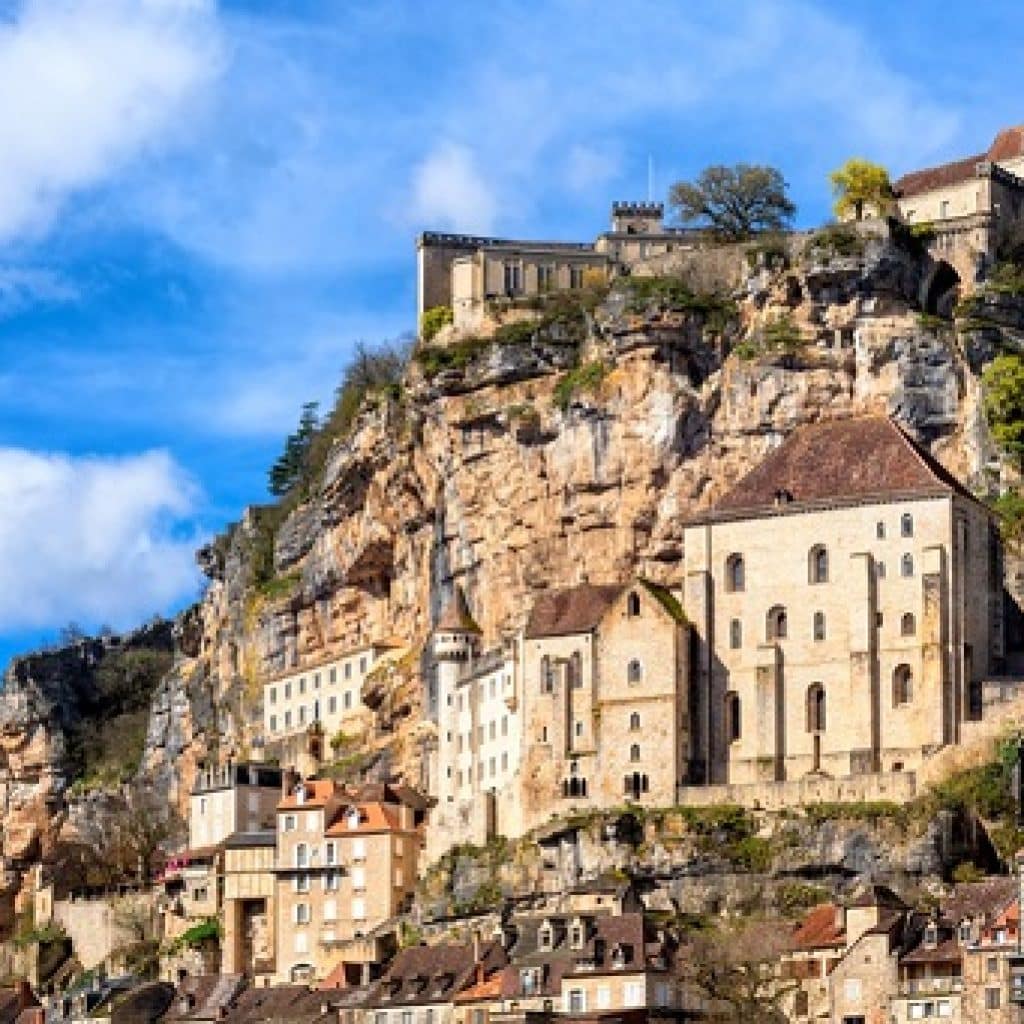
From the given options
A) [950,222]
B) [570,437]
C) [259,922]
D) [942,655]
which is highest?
[950,222]

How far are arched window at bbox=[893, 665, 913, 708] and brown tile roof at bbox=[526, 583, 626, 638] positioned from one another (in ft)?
35.6

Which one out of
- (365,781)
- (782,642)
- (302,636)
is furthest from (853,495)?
(302,636)

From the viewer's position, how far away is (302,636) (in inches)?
5640

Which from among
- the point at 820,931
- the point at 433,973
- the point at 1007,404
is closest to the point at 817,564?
the point at 1007,404

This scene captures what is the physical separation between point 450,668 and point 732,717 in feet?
47.6

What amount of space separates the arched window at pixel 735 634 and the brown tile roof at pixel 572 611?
14.8ft

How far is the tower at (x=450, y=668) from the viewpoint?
4877 inches

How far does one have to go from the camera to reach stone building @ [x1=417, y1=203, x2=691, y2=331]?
13662cm

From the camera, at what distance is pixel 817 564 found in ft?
380

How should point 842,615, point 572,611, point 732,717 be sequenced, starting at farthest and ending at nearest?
point 572,611 < point 732,717 < point 842,615

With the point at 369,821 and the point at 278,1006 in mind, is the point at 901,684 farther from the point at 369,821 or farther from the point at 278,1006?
the point at 278,1006

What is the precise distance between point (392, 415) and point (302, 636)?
11630mm

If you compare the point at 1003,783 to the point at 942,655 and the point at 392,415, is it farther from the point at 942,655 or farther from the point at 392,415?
the point at 392,415

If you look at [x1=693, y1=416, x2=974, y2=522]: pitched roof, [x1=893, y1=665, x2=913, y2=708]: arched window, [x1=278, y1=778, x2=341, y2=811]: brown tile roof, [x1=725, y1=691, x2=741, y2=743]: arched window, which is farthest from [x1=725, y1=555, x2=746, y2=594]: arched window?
[x1=278, y1=778, x2=341, y2=811]: brown tile roof
